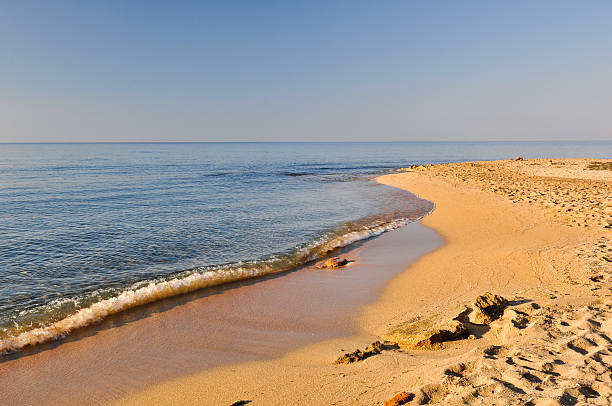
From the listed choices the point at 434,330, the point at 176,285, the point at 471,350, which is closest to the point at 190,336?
the point at 176,285

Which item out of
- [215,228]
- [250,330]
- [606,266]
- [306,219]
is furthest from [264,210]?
[606,266]

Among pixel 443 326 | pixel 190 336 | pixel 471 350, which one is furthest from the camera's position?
pixel 190 336

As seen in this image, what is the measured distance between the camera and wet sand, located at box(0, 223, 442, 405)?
16.1 ft

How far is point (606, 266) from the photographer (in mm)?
8227

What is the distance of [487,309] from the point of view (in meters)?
6.02

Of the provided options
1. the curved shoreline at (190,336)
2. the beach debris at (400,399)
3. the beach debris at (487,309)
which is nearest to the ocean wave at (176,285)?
the curved shoreline at (190,336)

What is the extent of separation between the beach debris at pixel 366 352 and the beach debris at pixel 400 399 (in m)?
1.22

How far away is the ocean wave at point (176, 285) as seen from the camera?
616 centimetres

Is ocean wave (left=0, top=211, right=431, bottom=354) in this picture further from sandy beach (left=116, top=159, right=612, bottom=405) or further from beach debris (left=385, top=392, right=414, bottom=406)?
beach debris (left=385, top=392, right=414, bottom=406)

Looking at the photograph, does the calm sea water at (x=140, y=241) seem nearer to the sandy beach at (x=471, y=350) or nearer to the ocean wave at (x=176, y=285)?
the ocean wave at (x=176, y=285)

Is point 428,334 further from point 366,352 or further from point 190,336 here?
Result: point 190,336

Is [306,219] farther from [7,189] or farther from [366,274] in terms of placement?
[7,189]

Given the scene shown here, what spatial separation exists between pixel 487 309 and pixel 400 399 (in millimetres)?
3072

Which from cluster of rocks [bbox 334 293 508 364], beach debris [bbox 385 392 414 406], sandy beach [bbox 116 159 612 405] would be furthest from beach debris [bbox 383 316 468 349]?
beach debris [bbox 385 392 414 406]
